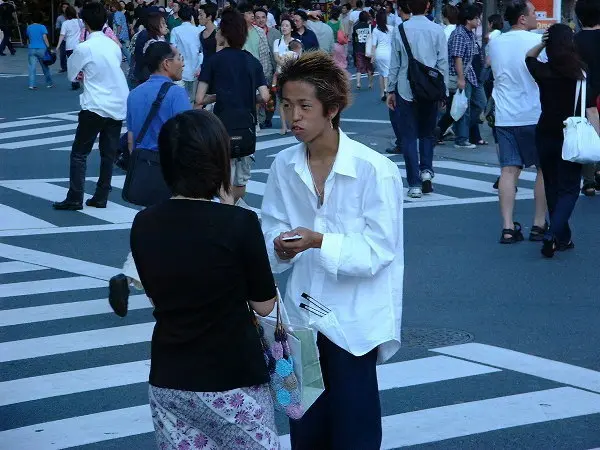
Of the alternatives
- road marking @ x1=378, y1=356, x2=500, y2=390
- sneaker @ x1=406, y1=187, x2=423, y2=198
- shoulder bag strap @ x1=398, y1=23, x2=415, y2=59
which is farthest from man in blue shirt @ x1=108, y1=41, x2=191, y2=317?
sneaker @ x1=406, y1=187, x2=423, y2=198

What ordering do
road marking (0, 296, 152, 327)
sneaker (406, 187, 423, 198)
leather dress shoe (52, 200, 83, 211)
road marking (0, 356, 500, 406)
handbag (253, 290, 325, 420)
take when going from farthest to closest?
sneaker (406, 187, 423, 198) → leather dress shoe (52, 200, 83, 211) → road marking (0, 296, 152, 327) → road marking (0, 356, 500, 406) → handbag (253, 290, 325, 420)

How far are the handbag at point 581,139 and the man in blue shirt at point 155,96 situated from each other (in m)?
2.99

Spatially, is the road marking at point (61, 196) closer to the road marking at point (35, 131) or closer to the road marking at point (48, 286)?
the road marking at point (48, 286)

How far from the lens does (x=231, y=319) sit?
365cm

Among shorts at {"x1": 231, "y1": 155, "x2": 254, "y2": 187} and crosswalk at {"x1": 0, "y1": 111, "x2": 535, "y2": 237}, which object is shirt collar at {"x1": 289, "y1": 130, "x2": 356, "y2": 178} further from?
crosswalk at {"x1": 0, "y1": 111, "x2": 535, "y2": 237}

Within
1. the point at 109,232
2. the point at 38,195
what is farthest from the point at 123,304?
the point at 38,195

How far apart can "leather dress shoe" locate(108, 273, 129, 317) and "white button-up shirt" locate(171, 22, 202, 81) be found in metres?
10.6

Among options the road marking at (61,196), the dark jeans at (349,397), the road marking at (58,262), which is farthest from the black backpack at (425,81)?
the dark jeans at (349,397)

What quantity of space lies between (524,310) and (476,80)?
884 centimetres

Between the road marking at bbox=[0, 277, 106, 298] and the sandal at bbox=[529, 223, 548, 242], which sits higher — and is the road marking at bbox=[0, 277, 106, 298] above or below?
above

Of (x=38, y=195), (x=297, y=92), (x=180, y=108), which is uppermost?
Result: (x=297, y=92)

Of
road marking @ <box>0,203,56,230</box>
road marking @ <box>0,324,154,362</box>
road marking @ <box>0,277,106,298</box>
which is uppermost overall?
road marking @ <box>0,324,154,362</box>

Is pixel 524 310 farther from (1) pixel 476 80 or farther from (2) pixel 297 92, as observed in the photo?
(1) pixel 476 80

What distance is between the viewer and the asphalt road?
6.07 m
